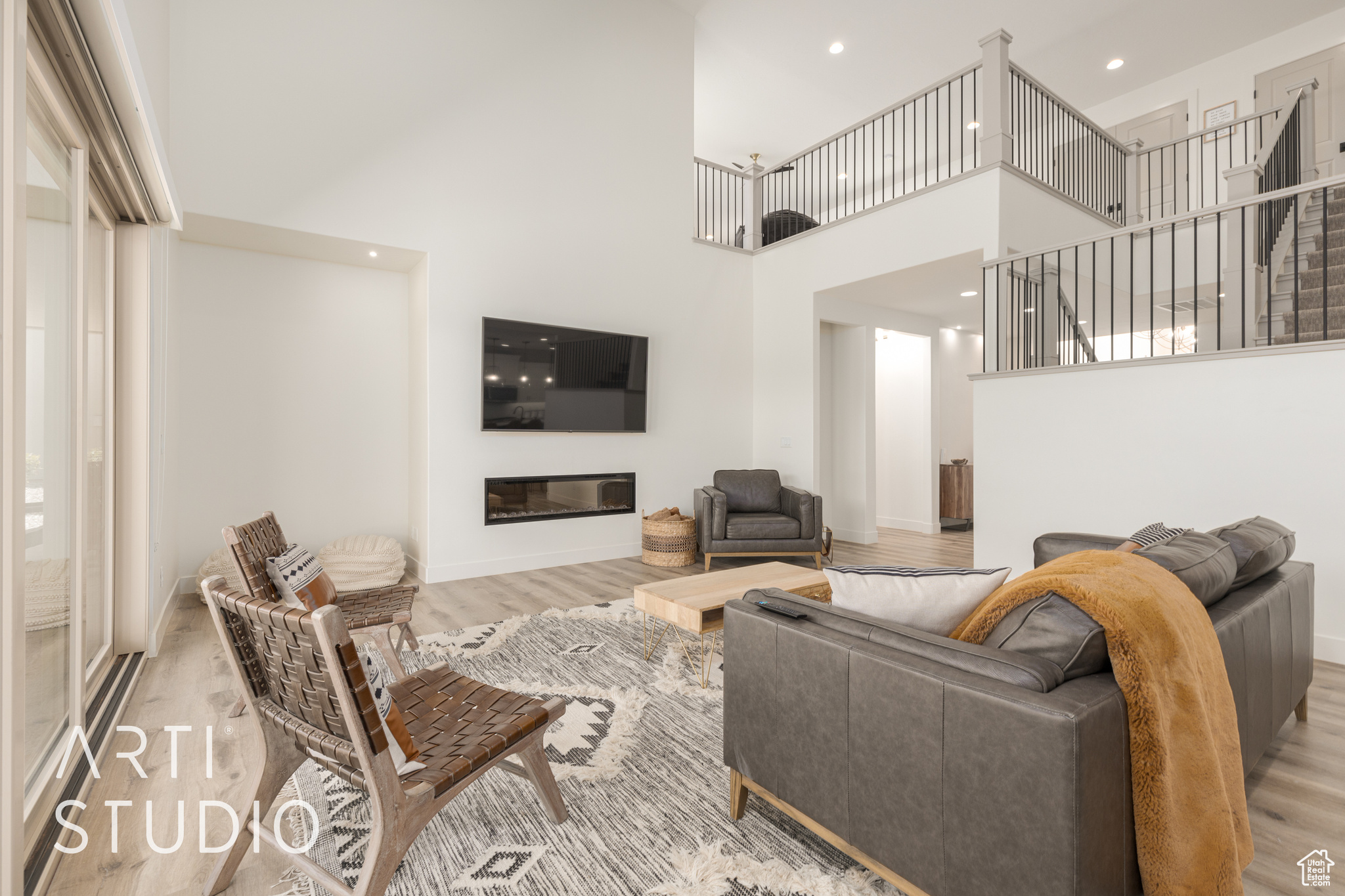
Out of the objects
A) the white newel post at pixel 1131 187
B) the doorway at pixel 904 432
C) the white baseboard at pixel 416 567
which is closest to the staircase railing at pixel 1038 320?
the white newel post at pixel 1131 187

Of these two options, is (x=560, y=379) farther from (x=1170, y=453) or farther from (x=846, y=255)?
(x=1170, y=453)

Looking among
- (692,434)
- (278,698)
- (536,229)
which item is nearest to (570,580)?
(692,434)

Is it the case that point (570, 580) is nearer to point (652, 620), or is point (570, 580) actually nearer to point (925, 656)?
point (652, 620)

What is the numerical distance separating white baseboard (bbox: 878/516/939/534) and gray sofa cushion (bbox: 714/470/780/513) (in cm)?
257

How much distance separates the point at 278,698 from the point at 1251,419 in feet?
14.2

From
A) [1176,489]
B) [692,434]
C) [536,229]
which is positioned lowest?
[1176,489]

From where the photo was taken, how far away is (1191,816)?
3.60ft

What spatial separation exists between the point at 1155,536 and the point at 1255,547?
259mm

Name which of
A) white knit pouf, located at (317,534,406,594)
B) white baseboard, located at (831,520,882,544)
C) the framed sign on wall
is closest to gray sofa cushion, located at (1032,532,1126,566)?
white baseboard, located at (831,520,882,544)

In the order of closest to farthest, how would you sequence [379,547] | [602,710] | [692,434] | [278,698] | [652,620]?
[278,698]
[602,710]
[652,620]
[379,547]
[692,434]

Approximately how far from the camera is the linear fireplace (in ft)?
15.1

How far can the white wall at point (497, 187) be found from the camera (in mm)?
3688

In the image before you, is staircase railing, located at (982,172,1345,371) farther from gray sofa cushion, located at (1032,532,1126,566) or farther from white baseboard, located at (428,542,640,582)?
white baseboard, located at (428,542,640,582)

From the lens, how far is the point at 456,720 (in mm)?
1541
